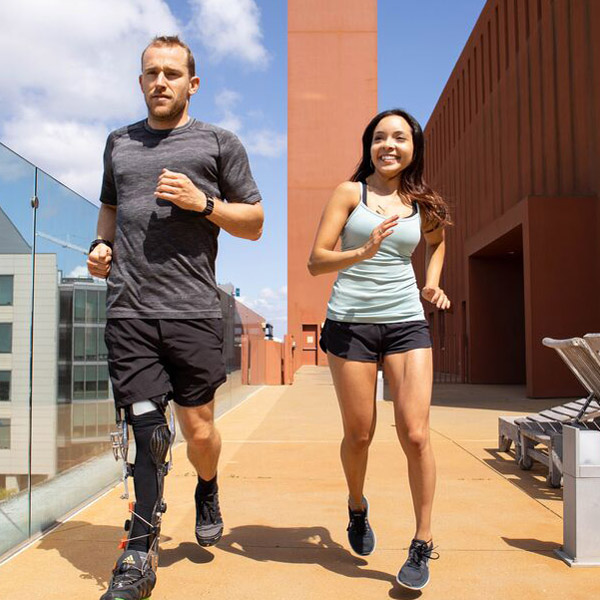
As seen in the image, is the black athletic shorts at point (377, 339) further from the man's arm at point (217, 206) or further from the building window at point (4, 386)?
the building window at point (4, 386)

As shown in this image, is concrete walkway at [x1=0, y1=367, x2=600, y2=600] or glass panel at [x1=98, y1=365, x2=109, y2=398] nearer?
concrete walkway at [x1=0, y1=367, x2=600, y2=600]

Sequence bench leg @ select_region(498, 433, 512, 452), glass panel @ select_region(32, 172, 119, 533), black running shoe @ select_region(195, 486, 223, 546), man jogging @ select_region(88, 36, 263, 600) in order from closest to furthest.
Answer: man jogging @ select_region(88, 36, 263, 600) < black running shoe @ select_region(195, 486, 223, 546) < glass panel @ select_region(32, 172, 119, 533) < bench leg @ select_region(498, 433, 512, 452)

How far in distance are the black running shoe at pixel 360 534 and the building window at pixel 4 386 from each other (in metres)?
1.63

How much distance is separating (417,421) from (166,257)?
1.14m

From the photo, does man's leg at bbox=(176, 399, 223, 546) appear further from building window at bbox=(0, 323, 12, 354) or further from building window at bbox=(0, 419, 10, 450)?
building window at bbox=(0, 323, 12, 354)

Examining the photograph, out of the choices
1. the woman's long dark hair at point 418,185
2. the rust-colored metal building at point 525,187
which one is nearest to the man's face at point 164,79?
the woman's long dark hair at point 418,185

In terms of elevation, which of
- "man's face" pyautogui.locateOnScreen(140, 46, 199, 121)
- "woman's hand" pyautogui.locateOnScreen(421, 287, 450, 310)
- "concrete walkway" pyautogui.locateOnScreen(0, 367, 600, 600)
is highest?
"man's face" pyautogui.locateOnScreen(140, 46, 199, 121)

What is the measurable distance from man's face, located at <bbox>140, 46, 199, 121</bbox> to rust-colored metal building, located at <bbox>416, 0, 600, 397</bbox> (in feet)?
37.6

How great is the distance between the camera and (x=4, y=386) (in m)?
3.30

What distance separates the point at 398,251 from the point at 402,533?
151 centimetres

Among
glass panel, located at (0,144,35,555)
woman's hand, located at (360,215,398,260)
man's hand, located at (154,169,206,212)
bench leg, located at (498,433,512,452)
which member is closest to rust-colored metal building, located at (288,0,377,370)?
bench leg, located at (498,433,512,452)

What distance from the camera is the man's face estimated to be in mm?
2770

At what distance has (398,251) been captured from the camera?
9.76ft

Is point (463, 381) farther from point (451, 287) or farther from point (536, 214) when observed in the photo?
point (536, 214)
